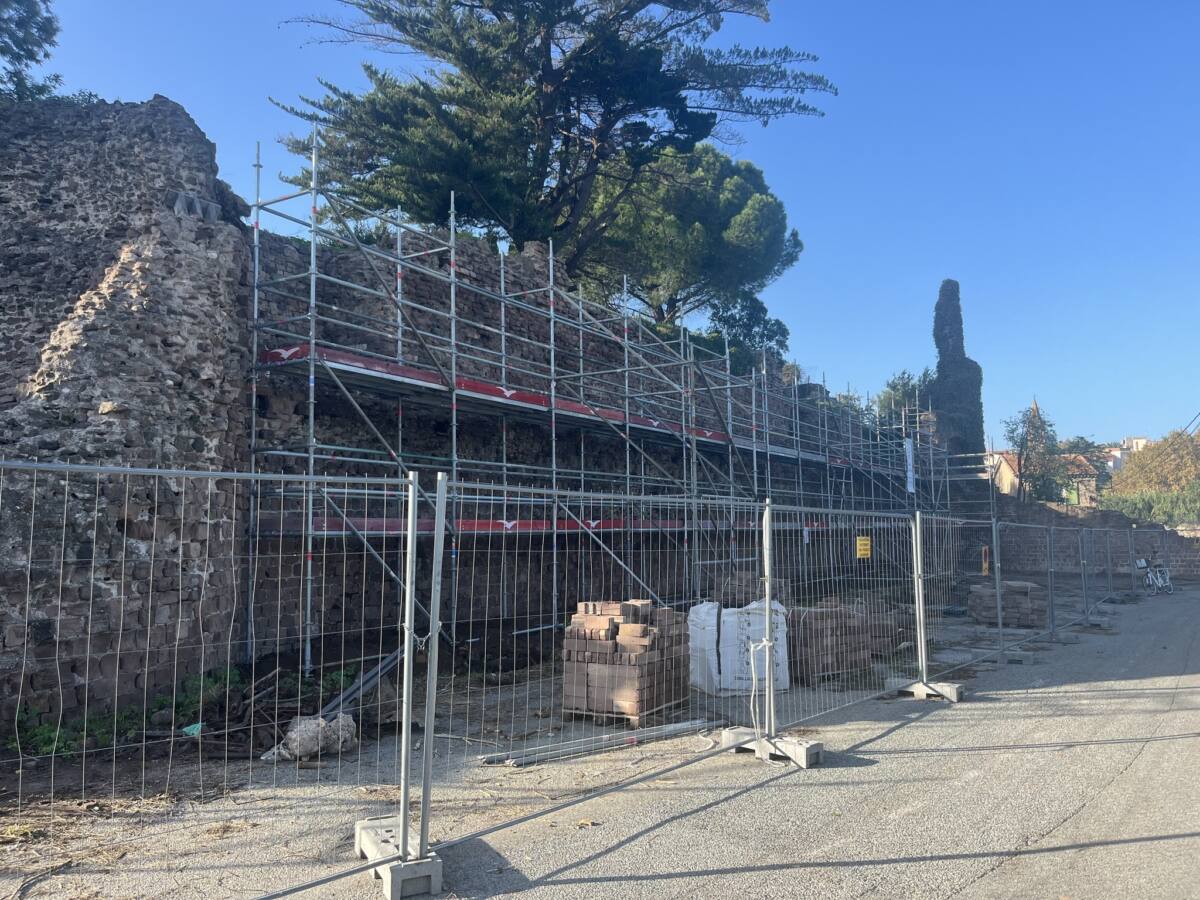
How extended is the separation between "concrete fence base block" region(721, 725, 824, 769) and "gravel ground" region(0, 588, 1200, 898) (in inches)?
4.8

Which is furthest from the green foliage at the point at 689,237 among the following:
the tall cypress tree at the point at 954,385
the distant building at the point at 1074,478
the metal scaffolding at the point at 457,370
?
the distant building at the point at 1074,478

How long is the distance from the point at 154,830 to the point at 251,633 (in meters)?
3.70

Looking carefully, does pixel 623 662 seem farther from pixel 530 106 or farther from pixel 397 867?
pixel 530 106

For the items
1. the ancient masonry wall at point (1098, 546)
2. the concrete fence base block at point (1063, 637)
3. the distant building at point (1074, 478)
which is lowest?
the concrete fence base block at point (1063, 637)

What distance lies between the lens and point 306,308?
10273 millimetres

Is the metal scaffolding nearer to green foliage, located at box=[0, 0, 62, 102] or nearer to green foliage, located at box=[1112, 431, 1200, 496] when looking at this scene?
green foliage, located at box=[0, 0, 62, 102]

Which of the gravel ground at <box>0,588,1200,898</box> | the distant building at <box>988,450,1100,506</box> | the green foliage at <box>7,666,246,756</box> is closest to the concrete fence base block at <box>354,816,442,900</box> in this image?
the gravel ground at <box>0,588,1200,898</box>

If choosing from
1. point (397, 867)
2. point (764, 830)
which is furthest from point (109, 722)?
point (764, 830)

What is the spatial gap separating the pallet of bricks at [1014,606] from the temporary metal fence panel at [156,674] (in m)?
9.99

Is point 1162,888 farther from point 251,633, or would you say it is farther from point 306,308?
point 306,308

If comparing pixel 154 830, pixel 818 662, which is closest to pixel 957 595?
pixel 818 662

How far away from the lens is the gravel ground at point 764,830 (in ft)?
12.2

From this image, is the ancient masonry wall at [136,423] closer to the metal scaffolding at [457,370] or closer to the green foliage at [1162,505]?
the metal scaffolding at [457,370]

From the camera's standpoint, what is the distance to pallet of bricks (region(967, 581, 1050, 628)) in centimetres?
1305
